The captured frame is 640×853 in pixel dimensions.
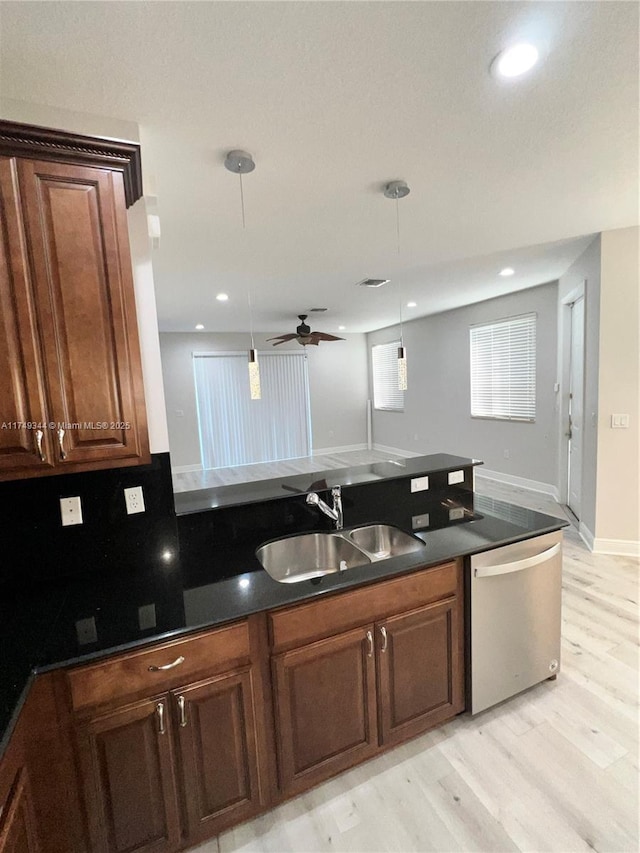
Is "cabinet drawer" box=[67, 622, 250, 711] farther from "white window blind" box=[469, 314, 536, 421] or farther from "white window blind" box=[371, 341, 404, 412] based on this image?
"white window blind" box=[371, 341, 404, 412]

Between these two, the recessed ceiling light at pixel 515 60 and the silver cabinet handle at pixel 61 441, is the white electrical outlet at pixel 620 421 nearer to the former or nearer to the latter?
the recessed ceiling light at pixel 515 60

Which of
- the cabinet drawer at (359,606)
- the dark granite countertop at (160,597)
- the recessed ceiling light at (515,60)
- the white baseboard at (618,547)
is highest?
the recessed ceiling light at (515,60)

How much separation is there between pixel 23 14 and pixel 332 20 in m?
0.89

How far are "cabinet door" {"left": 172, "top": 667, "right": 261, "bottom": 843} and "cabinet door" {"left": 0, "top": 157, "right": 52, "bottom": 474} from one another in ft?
3.08

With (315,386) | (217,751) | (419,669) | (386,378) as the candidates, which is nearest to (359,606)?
(419,669)

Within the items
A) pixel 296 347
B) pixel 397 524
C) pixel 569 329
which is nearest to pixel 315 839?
pixel 397 524

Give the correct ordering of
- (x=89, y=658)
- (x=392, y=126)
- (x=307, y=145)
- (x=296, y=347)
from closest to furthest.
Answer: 1. (x=89, y=658)
2. (x=392, y=126)
3. (x=307, y=145)
4. (x=296, y=347)

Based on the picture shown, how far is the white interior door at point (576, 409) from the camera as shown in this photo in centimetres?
387

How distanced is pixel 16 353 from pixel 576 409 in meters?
4.68

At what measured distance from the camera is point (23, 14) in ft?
3.59

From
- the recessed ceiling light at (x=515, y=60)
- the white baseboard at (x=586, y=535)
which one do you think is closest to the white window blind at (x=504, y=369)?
the white baseboard at (x=586, y=535)

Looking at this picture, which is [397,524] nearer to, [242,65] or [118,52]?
[242,65]

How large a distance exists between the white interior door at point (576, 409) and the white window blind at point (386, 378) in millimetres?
3599

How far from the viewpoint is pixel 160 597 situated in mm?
1392
